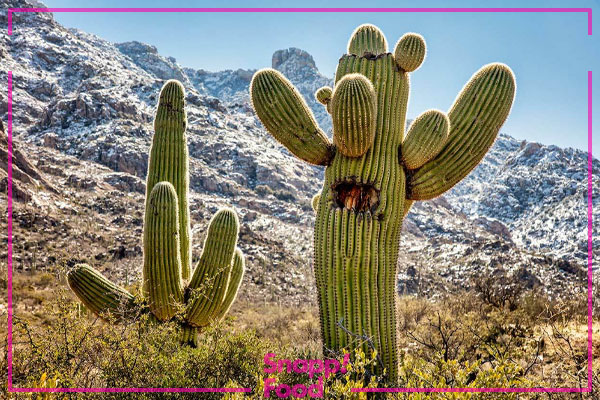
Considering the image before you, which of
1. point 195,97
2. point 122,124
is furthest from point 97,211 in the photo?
point 195,97

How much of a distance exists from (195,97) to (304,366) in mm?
78155

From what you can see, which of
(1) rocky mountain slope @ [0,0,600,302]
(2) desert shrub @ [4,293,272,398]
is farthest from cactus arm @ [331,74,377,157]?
(1) rocky mountain slope @ [0,0,600,302]

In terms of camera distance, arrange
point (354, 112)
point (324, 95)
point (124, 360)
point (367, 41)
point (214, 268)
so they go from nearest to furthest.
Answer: point (124, 360) < point (354, 112) < point (367, 41) < point (324, 95) < point (214, 268)

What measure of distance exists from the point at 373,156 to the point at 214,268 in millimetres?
3039

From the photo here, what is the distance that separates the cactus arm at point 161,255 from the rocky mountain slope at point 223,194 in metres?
9.00

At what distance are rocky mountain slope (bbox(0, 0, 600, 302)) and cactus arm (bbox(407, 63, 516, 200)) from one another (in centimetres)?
832

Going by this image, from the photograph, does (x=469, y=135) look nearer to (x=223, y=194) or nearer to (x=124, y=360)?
(x=124, y=360)

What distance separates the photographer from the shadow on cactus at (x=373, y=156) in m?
4.23

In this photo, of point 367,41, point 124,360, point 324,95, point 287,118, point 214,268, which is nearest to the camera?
point 124,360

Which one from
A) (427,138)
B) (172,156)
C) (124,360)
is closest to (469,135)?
(427,138)

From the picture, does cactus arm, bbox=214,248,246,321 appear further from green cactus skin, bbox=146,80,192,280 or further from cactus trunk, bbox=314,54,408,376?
cactus trunk, bbox=314,54,408,376

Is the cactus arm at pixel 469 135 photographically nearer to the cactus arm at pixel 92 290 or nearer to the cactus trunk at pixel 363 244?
the cactus trunk at pixel 363 244

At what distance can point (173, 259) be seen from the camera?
602 cm

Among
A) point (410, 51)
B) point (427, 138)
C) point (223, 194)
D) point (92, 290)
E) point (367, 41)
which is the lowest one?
point (92, 290)
